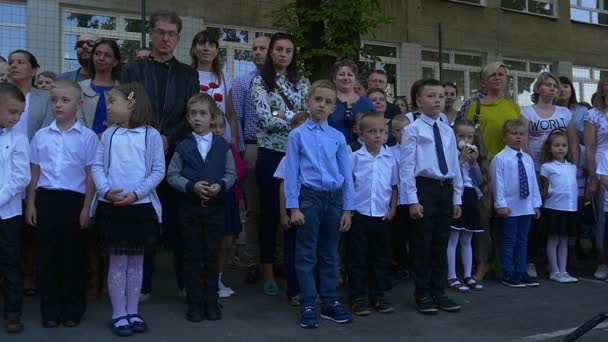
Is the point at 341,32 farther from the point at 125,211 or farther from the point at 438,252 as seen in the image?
the point at 125,211

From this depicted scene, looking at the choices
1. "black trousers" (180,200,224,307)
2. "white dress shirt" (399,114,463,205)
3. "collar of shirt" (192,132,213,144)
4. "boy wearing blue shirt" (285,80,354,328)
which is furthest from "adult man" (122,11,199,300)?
"white dress shirt" (399,114,463,205)

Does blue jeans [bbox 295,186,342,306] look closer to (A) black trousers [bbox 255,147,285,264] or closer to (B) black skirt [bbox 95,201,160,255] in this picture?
(A) black trousers [bbox 255,147,285,264]

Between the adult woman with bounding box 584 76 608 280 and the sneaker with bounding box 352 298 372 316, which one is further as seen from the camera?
the adult woman with bounding box 584 76 608 280

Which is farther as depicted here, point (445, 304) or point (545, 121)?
point (545, 121)

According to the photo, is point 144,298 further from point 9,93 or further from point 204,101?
point 9,93

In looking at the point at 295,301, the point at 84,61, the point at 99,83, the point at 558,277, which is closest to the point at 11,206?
the point at 99,83

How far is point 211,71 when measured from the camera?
238 inches

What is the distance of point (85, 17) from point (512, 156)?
9671 mm

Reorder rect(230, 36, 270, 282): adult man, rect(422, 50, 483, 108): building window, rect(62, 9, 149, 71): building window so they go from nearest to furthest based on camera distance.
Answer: rect(230, 36, 270, 282): adult man, rect(62, 9, 149, 71): building window, rect(422, 50, 483, 108): building window

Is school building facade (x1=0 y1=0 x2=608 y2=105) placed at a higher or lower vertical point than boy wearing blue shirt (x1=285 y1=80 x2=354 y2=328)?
higher

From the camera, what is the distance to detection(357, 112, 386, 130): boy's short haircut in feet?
17.6

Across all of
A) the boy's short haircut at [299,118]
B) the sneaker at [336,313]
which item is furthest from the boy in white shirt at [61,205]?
the sneaker at [336,313]

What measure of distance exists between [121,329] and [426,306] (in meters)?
2.40

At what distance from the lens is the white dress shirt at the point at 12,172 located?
14.6ft
